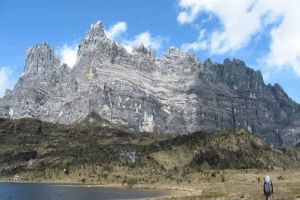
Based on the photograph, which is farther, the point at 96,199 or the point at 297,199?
the point at 96,199

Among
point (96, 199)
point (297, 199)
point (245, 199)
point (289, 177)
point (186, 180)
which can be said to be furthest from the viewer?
point (186, 180)

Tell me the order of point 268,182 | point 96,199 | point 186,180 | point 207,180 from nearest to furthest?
point 268,182 → point 96,199 → point 207,180 → point 186,180

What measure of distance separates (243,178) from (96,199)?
53526 mm

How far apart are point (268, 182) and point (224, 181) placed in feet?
308

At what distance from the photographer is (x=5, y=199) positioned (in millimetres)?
134625

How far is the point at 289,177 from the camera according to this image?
500ft

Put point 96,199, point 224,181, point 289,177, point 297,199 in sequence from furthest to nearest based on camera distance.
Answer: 1. point 224,181
2. point 289,177
3. point 96,199
4. point 297,199

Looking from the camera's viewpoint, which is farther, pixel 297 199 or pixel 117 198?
pixel 117 198

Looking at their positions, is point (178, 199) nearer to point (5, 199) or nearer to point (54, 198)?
point (54, 198)

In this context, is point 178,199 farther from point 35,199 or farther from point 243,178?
point 243,178

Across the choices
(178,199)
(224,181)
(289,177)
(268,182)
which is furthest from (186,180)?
(268,182)

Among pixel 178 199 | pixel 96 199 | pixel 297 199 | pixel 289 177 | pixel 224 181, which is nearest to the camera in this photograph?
pixel 297 199

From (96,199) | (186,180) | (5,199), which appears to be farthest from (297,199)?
(186,180)

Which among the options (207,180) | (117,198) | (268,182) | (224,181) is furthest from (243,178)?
(268,182)
